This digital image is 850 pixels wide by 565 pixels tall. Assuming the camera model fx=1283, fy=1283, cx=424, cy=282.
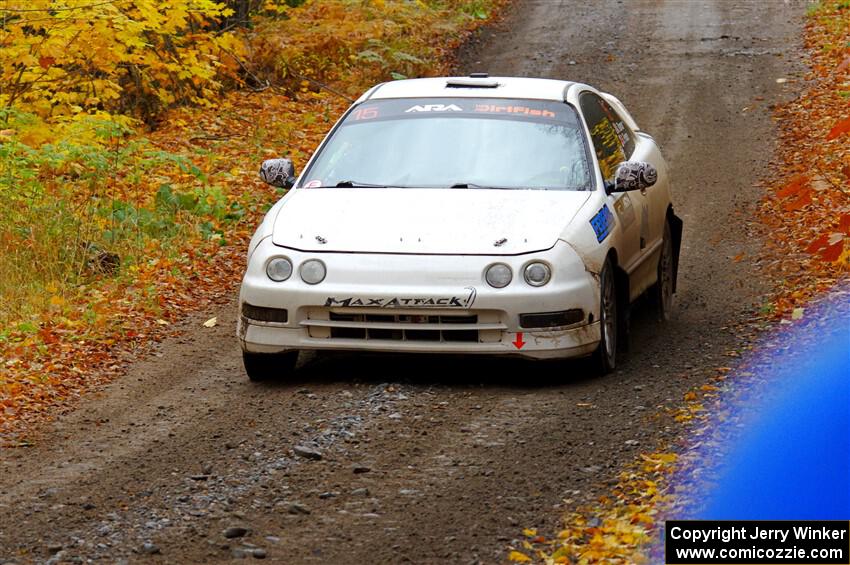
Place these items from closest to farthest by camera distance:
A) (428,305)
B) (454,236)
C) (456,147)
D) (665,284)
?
(428,305), (454,236), (456,147), (665,284)

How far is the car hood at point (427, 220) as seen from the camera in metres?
7.52

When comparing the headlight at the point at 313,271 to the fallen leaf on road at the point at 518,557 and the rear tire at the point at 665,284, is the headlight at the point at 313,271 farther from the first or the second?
the rear tire at the point at 665,284

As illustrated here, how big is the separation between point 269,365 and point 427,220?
4.41 ft

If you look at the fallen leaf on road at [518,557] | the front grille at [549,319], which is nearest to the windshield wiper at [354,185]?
Answer: the front grille at [549,319]

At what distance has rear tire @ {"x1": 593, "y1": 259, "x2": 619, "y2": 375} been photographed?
7.79m

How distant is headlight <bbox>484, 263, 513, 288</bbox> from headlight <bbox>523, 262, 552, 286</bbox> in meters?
0.10

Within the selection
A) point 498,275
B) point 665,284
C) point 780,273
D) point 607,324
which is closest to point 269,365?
point 498,275

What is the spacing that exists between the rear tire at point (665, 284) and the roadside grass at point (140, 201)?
380 centimetres

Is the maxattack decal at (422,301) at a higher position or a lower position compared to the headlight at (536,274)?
lower

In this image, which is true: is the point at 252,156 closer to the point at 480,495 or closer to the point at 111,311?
the point at 111,311

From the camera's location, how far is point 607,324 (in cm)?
793

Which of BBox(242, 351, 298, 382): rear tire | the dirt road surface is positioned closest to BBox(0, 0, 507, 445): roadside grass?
the dirt road surface

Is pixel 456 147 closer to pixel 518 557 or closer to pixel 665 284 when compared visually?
pixel 665 284

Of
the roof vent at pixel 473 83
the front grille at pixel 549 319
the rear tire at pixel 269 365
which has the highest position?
the roof vent at pixel 473 83
